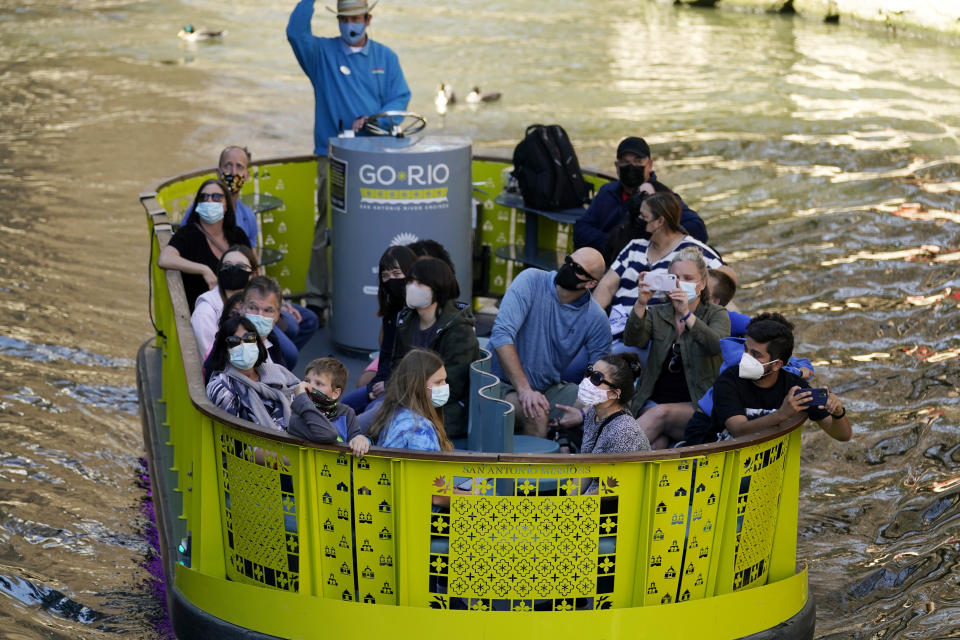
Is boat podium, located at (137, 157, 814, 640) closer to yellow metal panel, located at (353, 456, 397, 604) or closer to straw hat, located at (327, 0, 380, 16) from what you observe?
yellow metal panel, located at (353, 456, 397, 604)

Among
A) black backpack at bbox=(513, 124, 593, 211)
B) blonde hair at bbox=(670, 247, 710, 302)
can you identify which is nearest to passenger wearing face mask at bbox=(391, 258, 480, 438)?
blonde hair at bbox=(670, 247, 710, 302)

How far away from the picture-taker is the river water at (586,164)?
8430 mm

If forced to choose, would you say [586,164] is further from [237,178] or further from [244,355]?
[244,355]

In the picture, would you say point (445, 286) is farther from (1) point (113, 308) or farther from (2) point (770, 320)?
(1) point (113, 308)

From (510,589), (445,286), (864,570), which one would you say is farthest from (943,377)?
(510,589)

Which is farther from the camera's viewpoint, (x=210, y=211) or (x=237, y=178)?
(x=237, y=178)

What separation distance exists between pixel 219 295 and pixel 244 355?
143cm

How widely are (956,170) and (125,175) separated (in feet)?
38.9

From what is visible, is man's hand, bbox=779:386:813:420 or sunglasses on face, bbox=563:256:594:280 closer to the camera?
man's hand, bbox=779:386:813:420

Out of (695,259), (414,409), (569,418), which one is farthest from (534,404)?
(414,409)

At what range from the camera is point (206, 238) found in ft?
26.3

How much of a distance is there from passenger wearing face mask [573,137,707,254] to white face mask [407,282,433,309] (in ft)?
6.03

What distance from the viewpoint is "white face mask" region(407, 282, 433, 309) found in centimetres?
666

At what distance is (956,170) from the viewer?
1947cm
